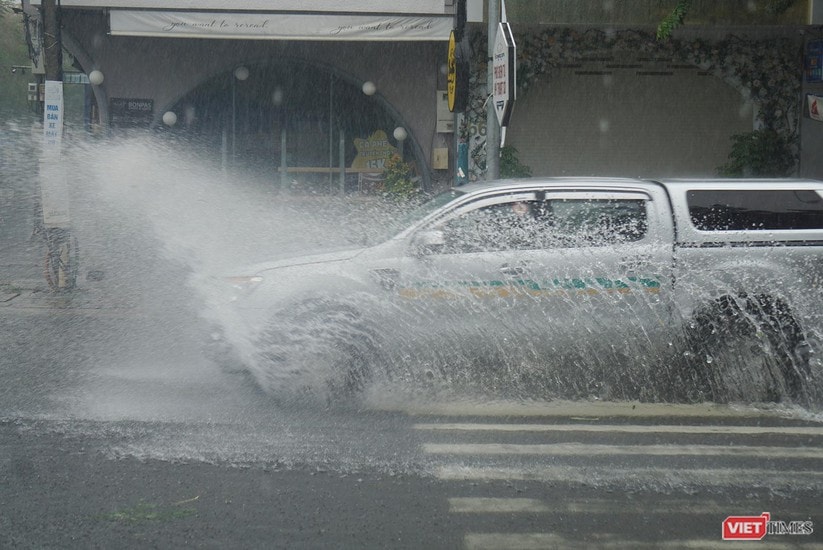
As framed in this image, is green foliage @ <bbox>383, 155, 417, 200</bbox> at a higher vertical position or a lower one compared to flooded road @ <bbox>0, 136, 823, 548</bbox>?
higher

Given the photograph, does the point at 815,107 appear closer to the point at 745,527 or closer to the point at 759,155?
the point at 759,155

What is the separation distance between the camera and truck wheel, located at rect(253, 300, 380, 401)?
666 centimetres

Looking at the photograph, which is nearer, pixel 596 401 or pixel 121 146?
pixel 596 401

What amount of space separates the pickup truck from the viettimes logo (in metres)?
2.56

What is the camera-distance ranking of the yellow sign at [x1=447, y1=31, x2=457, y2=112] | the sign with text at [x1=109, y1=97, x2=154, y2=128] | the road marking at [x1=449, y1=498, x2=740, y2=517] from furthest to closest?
the sign with text at [x1=109, y1=97, x2=154, y2=128] → the yellow sign at [x1=447, y1=31, x2=457, y2=112] → the road marking at [x1=449, y1=498, x2=740, y2=517]

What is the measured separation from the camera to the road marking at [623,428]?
6016mm

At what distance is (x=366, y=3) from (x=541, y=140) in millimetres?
3887

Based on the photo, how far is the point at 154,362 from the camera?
7.93m

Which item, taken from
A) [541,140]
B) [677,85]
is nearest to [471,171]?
[541,140]

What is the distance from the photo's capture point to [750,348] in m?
6.98

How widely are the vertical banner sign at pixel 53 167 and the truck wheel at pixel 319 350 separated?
257 inches

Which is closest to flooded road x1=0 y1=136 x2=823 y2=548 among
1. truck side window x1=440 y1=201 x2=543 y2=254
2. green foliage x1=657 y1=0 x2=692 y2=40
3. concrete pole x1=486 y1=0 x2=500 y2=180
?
truck side window x1=440 y1=201 x2=543 y2=254

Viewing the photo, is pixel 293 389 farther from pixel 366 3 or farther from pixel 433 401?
pixel 366 3

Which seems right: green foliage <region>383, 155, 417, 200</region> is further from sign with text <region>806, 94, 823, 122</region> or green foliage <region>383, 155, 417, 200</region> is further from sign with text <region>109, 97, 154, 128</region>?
sign with text <region>806, 94, 823, 122</region>
